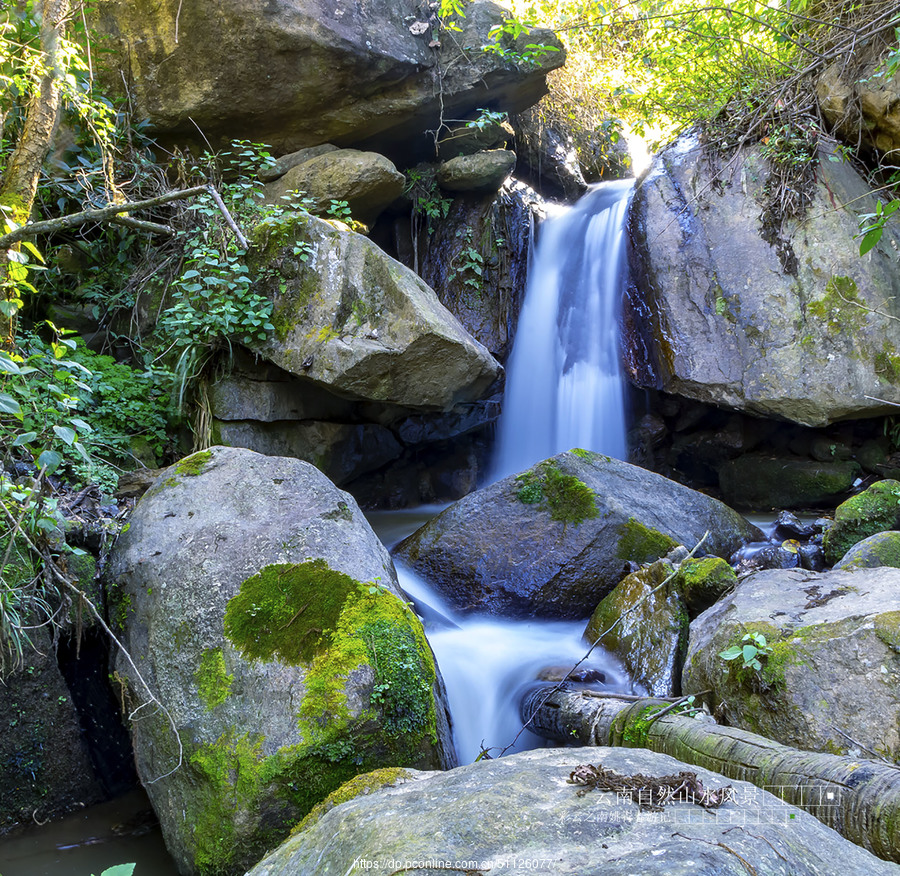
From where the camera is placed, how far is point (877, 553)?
156 inches

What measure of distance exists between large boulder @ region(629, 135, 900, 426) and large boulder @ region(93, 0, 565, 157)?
2.45m

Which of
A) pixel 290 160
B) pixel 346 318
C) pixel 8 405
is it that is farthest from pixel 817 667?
pixel 290 160

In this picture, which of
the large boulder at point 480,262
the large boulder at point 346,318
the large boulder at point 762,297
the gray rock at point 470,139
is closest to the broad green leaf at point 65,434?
the large boulder at point 346,318

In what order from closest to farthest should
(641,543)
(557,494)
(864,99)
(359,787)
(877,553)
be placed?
(359,787), (877,553), (641,543), (557,494), (864,99)

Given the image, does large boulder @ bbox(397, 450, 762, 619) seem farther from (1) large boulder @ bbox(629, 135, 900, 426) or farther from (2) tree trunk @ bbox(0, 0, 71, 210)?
(2) tree trunk @ bbox(0, 0, 71, 210)

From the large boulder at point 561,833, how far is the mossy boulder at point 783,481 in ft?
18.9

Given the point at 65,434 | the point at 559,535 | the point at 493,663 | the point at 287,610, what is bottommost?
the point at 493,663

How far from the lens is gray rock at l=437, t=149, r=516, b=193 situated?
7.76m

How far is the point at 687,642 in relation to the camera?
12.5 ft

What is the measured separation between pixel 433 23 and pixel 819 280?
4847 mm

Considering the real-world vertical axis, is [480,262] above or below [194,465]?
above

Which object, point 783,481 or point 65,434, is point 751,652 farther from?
point 783,481

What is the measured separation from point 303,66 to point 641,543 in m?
5.54

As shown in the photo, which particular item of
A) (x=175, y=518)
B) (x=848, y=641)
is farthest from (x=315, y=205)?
(x=848, y=641)
